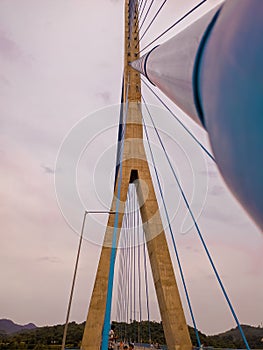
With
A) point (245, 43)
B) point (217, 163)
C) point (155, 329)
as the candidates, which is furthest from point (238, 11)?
point (155, 329)

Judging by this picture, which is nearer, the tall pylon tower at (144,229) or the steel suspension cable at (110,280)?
the steel suspension cable at (110,280)

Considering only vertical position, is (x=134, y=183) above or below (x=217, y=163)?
above

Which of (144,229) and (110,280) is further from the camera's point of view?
(144,229)

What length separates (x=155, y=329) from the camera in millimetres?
36688

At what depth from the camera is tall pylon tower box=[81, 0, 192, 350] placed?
1345cm

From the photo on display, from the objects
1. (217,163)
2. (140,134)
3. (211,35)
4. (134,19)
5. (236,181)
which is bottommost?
(236,181)

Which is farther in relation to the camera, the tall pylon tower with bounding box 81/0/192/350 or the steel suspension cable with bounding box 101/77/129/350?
the tall pylon tower with bounding box 81/0/192/350

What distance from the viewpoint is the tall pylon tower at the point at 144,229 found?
1345cm

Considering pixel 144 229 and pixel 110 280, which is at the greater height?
pixel 144 229

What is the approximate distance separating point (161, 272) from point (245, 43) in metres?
13.9

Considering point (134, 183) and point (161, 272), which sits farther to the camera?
point (134, 183)

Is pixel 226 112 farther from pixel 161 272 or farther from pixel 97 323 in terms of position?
pixel 97 323

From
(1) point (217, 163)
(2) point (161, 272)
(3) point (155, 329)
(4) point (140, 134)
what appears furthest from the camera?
(3) point (155, 329)

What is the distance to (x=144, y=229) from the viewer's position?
15.3 metres
